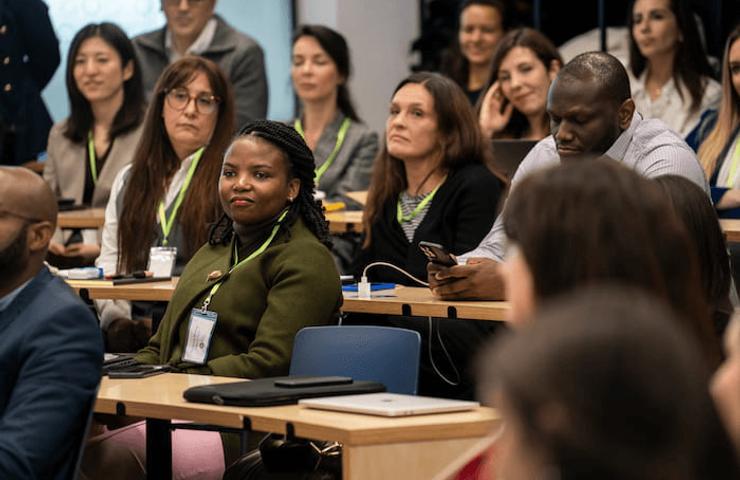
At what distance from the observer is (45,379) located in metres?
2.74

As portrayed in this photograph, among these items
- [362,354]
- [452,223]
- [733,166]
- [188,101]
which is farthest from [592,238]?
[733,166]

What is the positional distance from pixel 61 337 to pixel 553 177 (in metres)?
1.37

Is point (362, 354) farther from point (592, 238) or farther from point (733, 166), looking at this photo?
point (733, 166)

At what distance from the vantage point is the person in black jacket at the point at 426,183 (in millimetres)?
5164

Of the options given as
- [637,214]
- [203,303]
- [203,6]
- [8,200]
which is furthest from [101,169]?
[637,214]

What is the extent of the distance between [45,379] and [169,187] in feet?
8.89

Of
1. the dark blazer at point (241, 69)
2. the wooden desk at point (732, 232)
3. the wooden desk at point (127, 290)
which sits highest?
the dark blazer at point (241, 69)

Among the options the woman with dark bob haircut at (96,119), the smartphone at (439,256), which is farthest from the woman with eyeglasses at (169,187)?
the smartphone at (439,256)

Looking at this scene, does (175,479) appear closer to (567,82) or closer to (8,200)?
(8,200)

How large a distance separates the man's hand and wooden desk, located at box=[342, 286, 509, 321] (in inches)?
1.3

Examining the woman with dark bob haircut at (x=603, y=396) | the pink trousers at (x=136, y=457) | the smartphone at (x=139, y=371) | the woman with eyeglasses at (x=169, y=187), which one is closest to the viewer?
the woman with dark bob haircut at (x=603, y=396)

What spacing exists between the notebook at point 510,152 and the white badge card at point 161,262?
4.90 feet

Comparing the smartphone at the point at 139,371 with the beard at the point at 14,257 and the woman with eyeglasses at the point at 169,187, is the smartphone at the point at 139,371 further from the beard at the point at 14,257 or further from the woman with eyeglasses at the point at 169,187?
the woman with eyeglasses at the point at 169,187

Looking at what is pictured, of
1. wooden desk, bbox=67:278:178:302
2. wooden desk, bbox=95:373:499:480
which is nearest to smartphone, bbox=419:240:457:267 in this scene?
wooden desk, bbox=67:278:178:302
